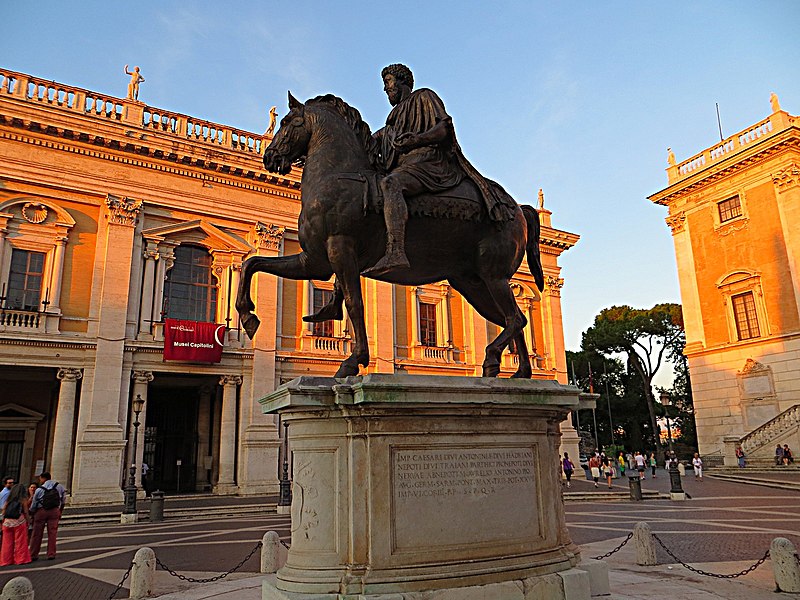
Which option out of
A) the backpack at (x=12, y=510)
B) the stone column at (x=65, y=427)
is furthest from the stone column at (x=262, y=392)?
the backpack at (x=12, y=510)

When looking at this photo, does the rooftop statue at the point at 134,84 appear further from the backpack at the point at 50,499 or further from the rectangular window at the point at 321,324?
the backpack at the point at 50,499

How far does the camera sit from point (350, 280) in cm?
520

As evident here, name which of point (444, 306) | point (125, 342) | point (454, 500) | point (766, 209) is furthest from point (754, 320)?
point (454, 500)

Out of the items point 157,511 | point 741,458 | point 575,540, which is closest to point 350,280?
point 575,540

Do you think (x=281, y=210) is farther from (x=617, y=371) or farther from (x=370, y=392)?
(x=617, y=371)

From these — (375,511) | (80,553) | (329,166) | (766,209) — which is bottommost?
(80,553)

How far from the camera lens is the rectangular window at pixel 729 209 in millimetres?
32219

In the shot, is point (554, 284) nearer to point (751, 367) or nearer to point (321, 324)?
point (751, 367)

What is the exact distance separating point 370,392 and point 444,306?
85.0 feet

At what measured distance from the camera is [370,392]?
436 centimetres

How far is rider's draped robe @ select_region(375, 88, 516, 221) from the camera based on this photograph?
548 centimetres

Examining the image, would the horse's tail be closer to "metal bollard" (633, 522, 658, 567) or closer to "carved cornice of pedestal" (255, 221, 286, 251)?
"metal bollard" (633, 522, 658, 567)

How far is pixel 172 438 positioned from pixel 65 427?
21.5 feet

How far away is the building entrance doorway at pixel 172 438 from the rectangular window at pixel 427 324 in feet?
36.2
